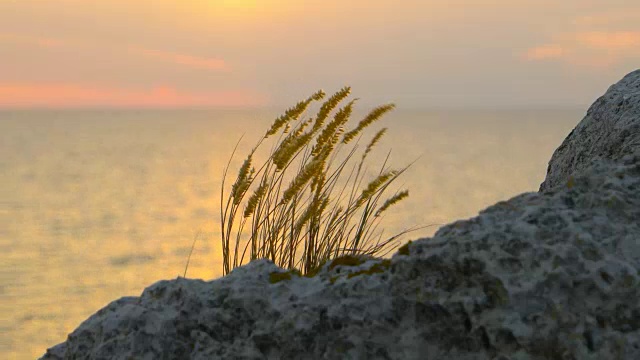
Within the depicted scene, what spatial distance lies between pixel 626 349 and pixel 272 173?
93.2 inches

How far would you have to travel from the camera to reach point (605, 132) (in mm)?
2861

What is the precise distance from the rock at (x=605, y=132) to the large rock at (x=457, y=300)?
94 cm

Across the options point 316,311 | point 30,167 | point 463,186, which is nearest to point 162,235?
point 463,186

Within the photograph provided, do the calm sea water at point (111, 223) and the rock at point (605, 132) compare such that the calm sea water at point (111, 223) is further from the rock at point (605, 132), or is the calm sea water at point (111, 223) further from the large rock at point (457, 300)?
the large rock at point (457, 300)

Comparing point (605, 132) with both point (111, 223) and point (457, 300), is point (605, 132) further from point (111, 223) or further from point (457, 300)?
point (111, 223)

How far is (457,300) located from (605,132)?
167 cm

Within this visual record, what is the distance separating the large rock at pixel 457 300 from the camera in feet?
4.59

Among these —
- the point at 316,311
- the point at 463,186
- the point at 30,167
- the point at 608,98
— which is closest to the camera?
the point at 316,311

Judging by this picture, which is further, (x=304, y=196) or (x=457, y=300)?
(x=304, y=196)

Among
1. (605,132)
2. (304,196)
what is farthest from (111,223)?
(605,132)

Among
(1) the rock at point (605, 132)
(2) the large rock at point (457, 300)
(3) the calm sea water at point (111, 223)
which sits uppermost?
(3) the calm sea water at point (111, 223)

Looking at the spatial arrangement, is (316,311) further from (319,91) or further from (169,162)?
(169,162)

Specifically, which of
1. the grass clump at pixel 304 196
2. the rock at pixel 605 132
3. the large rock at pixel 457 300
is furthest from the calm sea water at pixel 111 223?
the large rock at pixel 457 300

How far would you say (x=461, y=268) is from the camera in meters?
1.45
